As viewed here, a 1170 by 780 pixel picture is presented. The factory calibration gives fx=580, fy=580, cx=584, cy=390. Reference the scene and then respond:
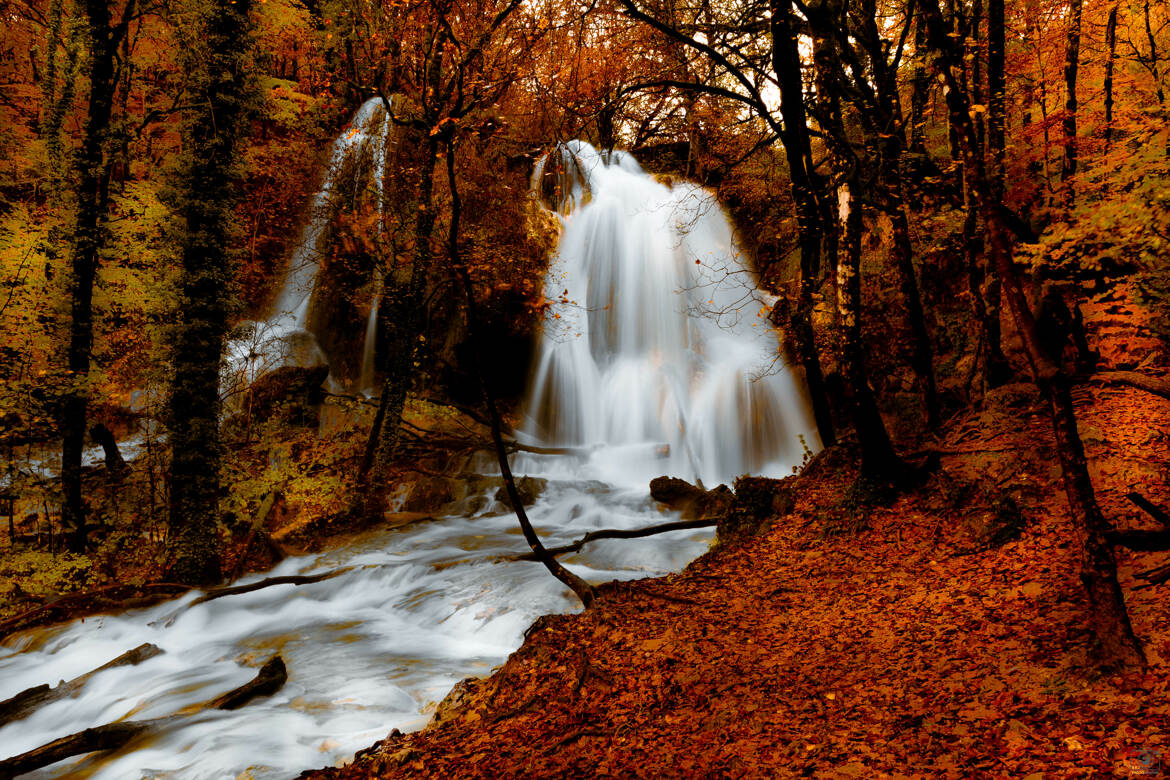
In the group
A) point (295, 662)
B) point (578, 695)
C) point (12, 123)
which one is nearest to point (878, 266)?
point (578, 695)

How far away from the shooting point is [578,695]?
178 inches

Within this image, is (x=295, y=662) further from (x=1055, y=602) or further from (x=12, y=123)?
(x=12, y=123)

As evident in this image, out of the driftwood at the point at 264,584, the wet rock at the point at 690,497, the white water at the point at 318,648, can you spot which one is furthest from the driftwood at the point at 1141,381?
the driftwood at the point at 264,584

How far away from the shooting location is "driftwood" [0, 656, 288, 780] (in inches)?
186

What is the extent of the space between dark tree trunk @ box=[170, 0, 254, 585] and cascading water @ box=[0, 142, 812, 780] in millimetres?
1533

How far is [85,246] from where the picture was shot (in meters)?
9.44

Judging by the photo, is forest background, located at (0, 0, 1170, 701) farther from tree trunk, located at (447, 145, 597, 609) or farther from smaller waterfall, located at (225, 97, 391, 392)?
smaller waterfall, located at (225, 97, 391, 392)

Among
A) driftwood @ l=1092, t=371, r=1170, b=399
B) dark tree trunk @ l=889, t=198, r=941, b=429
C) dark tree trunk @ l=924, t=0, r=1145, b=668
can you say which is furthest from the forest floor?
driftwood @ l=1092, t=371, r=1170, b=399

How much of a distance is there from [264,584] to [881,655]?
8.73 metres

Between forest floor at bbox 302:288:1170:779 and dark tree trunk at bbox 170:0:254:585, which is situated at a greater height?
dark tree trunk at bbox 170:0:254:585

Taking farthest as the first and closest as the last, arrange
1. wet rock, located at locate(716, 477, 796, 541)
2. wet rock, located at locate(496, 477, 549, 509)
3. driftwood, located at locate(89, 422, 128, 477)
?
wet rock, located at locate(496, 477, 549, 509)
driftwood, located at locate(89, 422, 128, 477)
wet rock, located at locate(716, 477, 796, 541)

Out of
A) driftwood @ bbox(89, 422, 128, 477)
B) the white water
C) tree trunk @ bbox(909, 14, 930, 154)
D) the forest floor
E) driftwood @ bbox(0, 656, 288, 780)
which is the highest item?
tree trunk @ bbox(909, 14, 930, 154)

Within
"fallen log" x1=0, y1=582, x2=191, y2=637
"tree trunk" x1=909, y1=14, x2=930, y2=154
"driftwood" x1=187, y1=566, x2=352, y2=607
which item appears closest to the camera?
"fallen log" x1=0, y1=582, x2=191, y2=637

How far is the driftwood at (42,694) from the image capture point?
6109 millimetres
